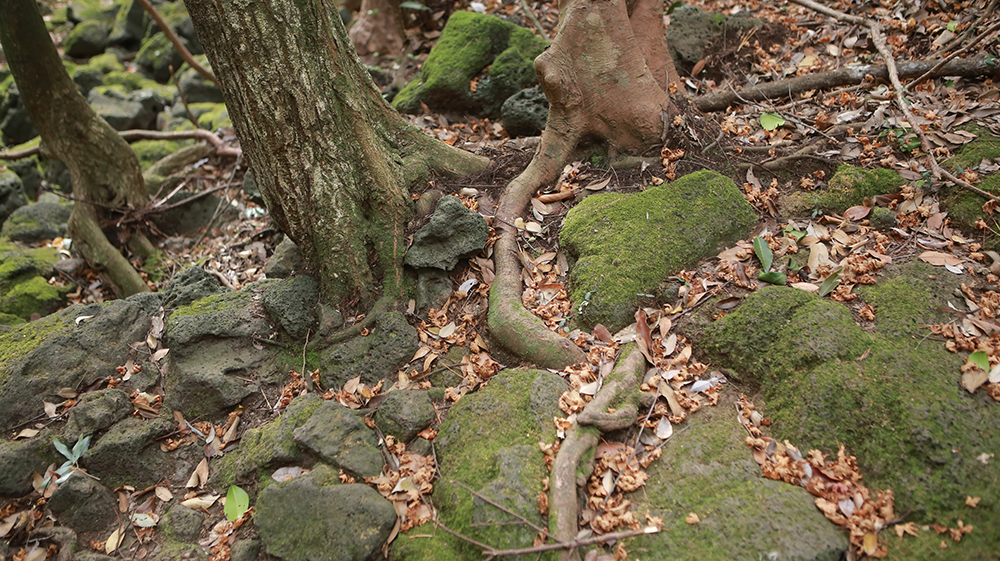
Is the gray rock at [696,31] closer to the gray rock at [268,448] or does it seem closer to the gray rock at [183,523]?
the gray rock at [268,448]

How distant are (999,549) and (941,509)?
0.20 m

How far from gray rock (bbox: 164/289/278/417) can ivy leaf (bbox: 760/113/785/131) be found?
3950mm

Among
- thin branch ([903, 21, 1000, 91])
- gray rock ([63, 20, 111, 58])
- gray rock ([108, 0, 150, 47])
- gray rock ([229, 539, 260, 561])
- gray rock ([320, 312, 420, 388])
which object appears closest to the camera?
gray rock ([229, 539, 260, 561])

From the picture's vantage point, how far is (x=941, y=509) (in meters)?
2.17

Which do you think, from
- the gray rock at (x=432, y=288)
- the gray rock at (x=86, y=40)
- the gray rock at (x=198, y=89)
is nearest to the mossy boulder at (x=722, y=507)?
the gray rock at (x=432, y=288)

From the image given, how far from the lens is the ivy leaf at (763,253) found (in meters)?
3.25

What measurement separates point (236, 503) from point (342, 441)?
2.32 ft

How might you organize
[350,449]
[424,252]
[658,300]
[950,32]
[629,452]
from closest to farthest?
[629,452]
[350,449]
[658,300]
[424,252]
[950,32]

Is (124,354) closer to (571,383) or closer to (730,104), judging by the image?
(571,383)

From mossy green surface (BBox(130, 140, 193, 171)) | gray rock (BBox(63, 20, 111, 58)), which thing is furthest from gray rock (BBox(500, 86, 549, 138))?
gray rock (BBox(63, 20, 111, 58))

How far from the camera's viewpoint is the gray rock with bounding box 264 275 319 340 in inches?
144

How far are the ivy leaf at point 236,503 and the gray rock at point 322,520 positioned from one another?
229mm

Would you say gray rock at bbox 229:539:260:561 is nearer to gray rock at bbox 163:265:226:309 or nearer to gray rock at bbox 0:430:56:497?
gray rock at bbox 0:430:56:497

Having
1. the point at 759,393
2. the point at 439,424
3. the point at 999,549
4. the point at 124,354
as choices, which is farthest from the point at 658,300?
the point at 124,354
